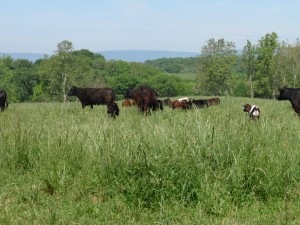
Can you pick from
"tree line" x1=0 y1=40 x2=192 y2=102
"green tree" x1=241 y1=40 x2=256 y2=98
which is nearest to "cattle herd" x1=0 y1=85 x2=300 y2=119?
"tree line" x1=0 y1=40 x2=192 y2=102

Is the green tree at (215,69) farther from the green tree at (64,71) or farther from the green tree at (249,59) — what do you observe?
the green tree at (64,71)

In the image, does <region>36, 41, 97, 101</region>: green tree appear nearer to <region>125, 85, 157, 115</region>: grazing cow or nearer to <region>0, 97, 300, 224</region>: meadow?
<region>125, 85, 157, 115</region>: grazing cow

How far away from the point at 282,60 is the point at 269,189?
6945 cm

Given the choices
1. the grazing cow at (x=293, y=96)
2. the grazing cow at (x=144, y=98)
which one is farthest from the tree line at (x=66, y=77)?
the grazing cow at (x=293, y=96)

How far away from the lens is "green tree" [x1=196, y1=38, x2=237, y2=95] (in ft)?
242

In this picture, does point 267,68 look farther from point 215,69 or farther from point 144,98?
point 144,98

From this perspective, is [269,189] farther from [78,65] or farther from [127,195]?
[78,65]

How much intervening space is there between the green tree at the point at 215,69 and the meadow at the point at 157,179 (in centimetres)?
6769

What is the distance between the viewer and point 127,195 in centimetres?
436

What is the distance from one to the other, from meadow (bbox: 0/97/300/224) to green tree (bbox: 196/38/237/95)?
222 feet

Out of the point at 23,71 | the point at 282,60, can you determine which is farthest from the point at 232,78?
the point at 23,71

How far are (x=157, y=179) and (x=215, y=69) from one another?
71898mm

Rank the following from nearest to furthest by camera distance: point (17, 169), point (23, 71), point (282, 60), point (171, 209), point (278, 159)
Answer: point (171, 209) → point (278, 159) → point (17, 169) → point (282, 60) → point (23, 71)

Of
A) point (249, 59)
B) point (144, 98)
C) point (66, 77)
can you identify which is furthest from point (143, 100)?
point (249, 59)
